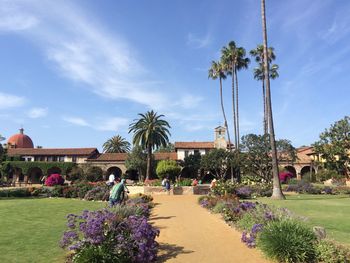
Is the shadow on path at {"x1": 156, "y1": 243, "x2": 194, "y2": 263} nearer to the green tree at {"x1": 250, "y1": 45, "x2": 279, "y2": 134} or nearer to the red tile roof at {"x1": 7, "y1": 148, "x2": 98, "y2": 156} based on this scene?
the green tree at {"x1": 250, "y1": 45, "x2": 279, "y2": 134}

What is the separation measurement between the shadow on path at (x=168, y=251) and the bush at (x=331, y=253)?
2.94 m

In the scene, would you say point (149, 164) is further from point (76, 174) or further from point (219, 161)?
point (76, 174)

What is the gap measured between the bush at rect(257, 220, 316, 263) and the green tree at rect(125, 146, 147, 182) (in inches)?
1879

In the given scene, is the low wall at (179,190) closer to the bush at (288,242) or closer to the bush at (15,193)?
the bush at (15,193)

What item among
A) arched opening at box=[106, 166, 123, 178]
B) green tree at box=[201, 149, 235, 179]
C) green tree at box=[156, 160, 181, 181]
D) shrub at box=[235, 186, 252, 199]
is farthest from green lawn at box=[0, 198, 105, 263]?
arched opening at box=[106, 166, 123, 178]

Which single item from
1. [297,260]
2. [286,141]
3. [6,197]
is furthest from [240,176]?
[297,260]

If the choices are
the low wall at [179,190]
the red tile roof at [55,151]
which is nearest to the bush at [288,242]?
the low wall at [179,190]

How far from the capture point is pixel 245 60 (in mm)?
49375

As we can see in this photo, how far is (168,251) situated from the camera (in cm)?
910

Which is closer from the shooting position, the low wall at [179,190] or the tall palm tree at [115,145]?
the low wall at [179,190]

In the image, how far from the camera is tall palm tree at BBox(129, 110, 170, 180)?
173ft

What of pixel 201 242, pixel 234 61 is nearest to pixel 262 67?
pixel 234 61

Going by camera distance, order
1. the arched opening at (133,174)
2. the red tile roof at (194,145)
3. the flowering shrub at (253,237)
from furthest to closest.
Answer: the red tile roof at (194,145)
the arched opening at (133,174)
the flowering shrub at (253,237)

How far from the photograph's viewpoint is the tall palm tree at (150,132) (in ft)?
173
